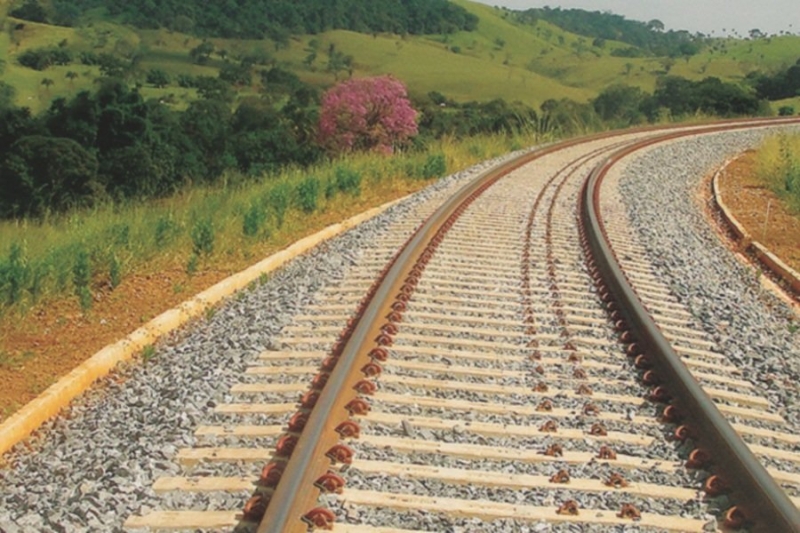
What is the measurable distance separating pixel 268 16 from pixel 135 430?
587ft

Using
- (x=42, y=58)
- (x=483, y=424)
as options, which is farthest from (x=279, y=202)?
(x=42, y=58)

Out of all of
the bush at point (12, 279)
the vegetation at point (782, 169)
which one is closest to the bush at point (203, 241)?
the bush at point (12, 279)

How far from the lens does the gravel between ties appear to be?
700 centimetres

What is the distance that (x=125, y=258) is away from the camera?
866 centimetres

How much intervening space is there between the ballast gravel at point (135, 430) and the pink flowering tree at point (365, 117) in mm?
21341

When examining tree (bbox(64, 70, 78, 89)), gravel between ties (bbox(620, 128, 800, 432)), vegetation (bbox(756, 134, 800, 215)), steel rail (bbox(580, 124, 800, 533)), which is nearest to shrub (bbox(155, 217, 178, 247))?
steel rail (bbox(580, 124, 800, 533))

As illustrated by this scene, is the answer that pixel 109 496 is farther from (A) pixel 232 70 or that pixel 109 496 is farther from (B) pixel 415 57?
(B) pixel 415 57

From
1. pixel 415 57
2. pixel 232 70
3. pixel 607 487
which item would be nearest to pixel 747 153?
pixel 607 487

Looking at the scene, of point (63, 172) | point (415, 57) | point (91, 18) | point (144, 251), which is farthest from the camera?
point (91, 18)

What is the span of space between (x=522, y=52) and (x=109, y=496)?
616 ft

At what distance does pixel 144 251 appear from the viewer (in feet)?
29.7

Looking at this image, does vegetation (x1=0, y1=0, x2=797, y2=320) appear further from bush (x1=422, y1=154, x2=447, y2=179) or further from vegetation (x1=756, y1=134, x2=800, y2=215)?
vegetation (x1=756, y1=134, x2=800, y2=215)

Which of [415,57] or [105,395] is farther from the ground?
[415,57]

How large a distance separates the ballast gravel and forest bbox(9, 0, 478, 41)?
491 ft
